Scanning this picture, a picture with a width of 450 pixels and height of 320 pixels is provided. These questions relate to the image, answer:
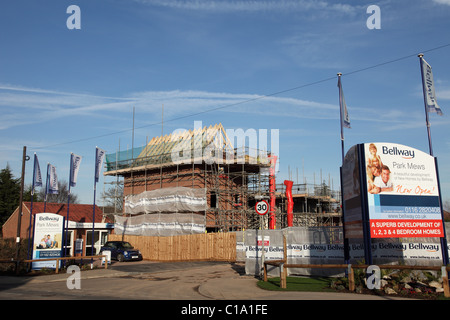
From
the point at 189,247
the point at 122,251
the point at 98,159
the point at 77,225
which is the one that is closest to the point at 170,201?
the point at 189,247

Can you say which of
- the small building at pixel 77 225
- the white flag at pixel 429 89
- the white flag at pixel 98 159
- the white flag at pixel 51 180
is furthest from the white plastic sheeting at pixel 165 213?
the white flag at pixel 429 89

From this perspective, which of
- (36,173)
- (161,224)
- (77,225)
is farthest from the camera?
(161,224)

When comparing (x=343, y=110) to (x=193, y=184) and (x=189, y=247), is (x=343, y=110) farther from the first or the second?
A: (x=193, y=184)

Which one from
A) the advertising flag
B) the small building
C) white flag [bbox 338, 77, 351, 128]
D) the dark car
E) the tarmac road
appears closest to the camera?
the tarmac road

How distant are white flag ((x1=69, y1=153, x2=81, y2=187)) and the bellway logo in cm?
1867

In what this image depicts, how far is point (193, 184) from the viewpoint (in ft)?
117

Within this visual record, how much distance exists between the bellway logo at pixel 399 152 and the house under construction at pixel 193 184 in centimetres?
2206

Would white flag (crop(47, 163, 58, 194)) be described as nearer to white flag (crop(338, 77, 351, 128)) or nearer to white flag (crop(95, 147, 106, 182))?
white flag (crop(95, 147, 106, 182))

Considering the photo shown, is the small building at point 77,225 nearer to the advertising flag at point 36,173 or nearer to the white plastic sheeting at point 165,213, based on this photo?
the white plastic sheeting at point 165,213

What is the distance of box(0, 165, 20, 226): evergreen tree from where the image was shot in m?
46.6

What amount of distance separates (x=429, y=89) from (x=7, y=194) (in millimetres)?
47806

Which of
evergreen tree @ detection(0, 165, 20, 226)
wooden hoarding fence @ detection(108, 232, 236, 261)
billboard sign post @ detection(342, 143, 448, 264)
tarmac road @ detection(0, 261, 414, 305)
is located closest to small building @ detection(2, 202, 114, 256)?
wooden hoarding fence @ detection(108, 232, 236, 261)

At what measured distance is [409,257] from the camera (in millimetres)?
14609
